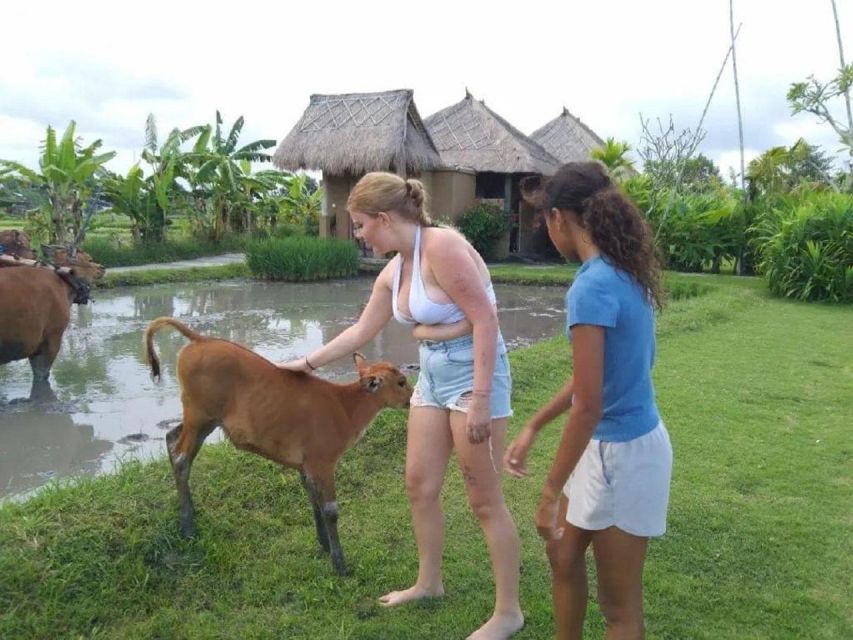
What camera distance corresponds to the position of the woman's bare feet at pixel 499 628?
305 cm

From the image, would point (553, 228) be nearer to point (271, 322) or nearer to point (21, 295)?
point (21, 295)

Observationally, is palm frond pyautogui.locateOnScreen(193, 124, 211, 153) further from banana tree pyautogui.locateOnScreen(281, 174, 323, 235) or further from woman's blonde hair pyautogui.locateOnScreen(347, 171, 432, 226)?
woman's blonde hair pyautogui.locateOnScreen(347, 171, 432, 226)

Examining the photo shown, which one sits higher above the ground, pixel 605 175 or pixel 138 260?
pixel 605 175

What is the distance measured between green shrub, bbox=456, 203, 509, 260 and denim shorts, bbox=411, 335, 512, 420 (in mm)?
17024

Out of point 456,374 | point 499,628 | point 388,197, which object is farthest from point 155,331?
point 499,628

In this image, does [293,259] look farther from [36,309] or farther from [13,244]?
[36,309]

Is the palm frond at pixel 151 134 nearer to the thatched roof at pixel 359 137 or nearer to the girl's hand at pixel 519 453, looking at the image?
the thatched roof at pixel 359 137

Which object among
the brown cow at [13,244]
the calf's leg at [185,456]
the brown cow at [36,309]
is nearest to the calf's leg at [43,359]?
the brown cow at [36,309]

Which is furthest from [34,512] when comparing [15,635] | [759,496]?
[759,496]

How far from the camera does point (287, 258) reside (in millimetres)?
16438

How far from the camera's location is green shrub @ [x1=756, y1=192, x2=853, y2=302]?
14016 millimetres

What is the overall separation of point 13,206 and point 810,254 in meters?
15.8

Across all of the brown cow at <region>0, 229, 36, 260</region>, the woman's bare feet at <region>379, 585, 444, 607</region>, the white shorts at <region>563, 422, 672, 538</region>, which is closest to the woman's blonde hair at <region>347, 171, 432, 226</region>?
the white shorts at <region>563, 422, 672, 538</region>

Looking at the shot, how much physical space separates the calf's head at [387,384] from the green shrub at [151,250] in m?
14.4
